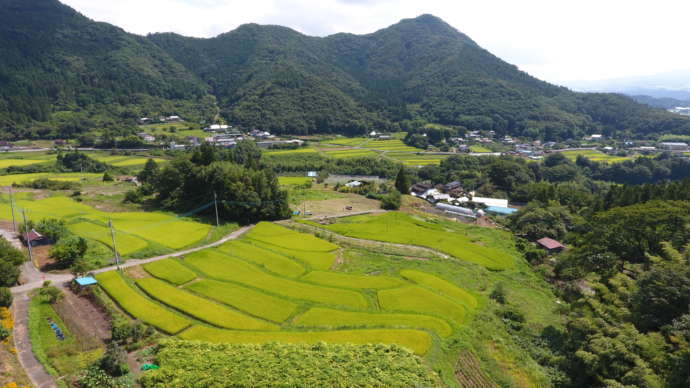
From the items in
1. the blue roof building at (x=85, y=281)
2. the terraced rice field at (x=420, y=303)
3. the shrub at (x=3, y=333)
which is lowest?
the terraced rice field at (x=420, y=303)

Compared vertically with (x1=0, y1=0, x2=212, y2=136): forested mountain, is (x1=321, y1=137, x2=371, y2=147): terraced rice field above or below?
below

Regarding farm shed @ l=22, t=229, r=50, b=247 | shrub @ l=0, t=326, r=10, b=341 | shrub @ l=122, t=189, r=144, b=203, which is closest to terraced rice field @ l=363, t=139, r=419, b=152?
shrub @ l=122, t=189, r=144, b=203

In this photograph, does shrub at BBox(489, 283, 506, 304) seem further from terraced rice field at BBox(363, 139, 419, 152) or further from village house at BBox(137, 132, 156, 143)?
village house at BBox(137, 132, 156, 143)

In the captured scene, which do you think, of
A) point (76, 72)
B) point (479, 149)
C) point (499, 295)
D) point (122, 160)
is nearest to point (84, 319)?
point (499, 295)

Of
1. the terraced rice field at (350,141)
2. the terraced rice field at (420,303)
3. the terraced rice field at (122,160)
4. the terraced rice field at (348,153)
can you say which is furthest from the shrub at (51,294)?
the terraced rice field at (350,141)

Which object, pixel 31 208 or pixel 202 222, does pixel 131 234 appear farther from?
pixel 31 208

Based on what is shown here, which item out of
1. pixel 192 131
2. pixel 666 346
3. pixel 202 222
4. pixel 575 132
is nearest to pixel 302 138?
pixel 192 131

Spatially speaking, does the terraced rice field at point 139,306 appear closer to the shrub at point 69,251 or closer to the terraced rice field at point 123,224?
the shrub at point 69,251
